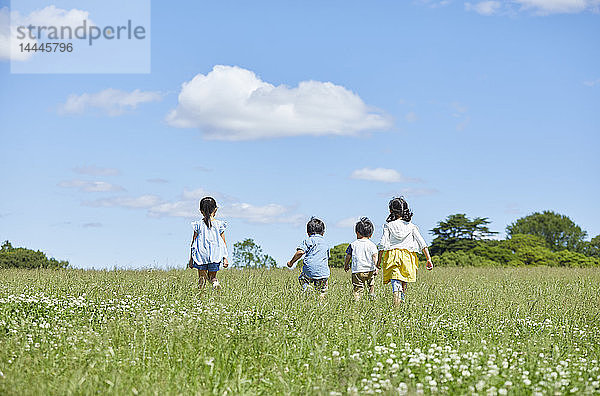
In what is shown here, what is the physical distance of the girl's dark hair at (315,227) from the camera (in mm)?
11883

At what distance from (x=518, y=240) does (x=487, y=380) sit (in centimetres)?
3297

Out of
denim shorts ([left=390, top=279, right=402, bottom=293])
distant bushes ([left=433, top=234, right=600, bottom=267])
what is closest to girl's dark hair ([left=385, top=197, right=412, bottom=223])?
denim shorts ([left=390, top=279, right=402, bottom=293])

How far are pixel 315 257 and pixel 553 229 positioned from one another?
196 ft

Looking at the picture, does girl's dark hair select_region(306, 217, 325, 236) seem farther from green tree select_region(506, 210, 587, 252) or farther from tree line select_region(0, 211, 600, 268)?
green tree select_region(506, 210, 587, 252)

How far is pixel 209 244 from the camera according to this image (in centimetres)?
1118

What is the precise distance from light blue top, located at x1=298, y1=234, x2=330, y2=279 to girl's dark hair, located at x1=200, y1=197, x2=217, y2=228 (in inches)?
71.1

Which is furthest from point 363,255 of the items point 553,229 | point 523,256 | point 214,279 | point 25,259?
point 553,229

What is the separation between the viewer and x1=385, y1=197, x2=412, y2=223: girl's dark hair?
11.3 m

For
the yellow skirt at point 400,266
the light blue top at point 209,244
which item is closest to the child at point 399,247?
the yellow skirt at point 400,266

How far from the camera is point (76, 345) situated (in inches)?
279

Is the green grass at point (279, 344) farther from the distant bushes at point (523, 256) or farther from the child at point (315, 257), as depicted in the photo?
the distant bushes at point (523, 256)

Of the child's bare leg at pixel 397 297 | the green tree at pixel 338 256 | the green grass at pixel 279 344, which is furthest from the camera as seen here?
the green tree at pixel 338 256

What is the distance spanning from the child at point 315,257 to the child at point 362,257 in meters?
0.46

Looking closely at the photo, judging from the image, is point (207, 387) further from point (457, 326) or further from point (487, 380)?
point (457, 326)
